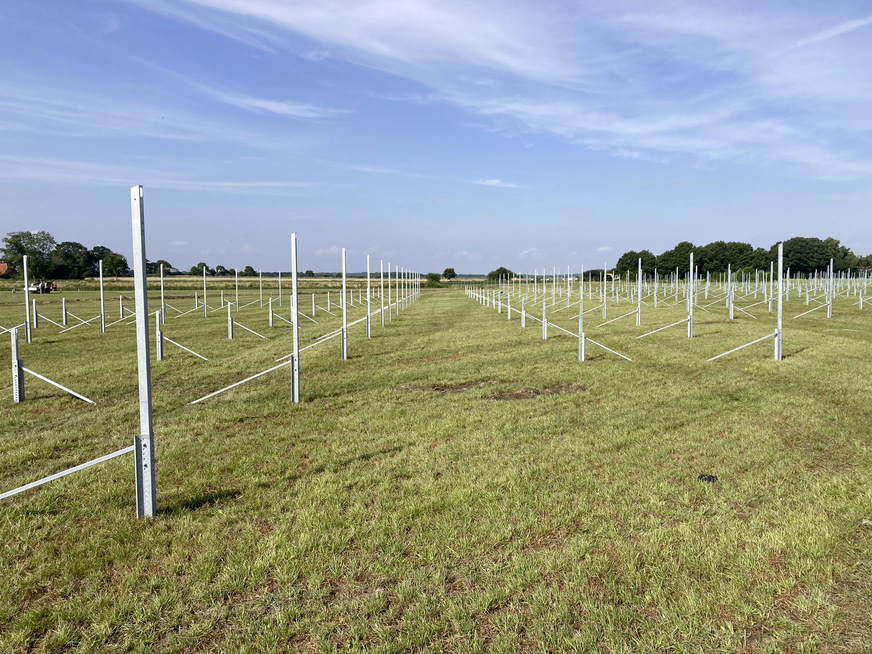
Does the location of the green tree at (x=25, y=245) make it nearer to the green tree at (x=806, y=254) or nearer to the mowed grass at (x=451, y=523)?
the mowed grass at (x=451, y=523)

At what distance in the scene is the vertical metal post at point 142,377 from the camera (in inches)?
174

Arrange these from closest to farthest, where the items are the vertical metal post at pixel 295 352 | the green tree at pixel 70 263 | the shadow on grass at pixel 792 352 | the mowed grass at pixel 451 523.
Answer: the mowed grass at pixel 451 523
the vertical metal post at pixel 295 352
the shadow on grass at pixel 792 352
the green tree at pixel 70 263

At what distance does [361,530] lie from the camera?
14.1 feet

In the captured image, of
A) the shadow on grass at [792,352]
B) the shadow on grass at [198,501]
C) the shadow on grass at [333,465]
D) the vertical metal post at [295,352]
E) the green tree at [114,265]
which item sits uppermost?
the green tree at [114,265]

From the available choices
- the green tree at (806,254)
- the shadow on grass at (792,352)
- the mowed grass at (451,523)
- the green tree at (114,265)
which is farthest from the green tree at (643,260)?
the mowed grass at (451,523)

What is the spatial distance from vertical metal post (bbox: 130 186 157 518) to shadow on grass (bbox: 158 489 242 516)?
163 millimetres

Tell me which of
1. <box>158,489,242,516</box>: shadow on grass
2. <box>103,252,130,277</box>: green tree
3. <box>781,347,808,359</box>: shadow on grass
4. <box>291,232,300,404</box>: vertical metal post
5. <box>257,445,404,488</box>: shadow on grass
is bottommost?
<box>158,489,242,516</box>: shadow on grass

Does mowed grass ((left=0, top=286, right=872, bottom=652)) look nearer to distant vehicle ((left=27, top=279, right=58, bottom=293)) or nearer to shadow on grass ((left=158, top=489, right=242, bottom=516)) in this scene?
shadow on grass ((left=158, top=489, right=242, bottom=516))

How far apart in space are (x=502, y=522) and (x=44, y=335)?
67.5 ft

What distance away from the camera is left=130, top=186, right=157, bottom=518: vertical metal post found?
14.5 feet

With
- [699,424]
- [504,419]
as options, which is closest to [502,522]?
[504,419]

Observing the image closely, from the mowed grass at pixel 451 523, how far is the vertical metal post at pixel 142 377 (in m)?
0.20

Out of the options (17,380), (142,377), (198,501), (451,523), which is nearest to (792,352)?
(451,523)

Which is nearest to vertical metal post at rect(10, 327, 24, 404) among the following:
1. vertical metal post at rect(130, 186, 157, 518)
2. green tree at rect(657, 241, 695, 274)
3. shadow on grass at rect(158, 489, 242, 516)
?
shadow on grass at rect(158, 489, 242, 516)
